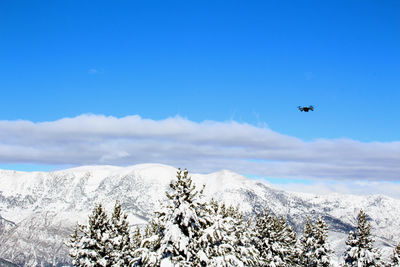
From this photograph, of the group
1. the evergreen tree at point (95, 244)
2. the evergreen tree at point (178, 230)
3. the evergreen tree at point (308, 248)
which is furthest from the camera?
the evergreen tree at point (308, 248)

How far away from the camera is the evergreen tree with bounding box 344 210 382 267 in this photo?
4594 cm

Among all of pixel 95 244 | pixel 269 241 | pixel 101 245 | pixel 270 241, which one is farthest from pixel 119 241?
pixel 270 241

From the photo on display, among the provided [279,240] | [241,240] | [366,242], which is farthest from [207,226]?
[366,242]

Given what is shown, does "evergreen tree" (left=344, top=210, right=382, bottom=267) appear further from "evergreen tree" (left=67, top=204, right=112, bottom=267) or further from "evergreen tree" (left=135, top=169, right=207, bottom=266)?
"evergreen tree" (left=135, top=169, right=207, bottom=266)

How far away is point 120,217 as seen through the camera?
4009cm

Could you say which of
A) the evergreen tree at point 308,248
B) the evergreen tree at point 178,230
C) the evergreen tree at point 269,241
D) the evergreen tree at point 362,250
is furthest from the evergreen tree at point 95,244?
the evergreen tree at point 362,250

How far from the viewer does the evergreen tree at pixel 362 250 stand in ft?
151

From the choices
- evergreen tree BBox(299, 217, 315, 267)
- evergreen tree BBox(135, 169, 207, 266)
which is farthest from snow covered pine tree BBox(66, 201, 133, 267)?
evergreen tree BBox(299, 217, 315, 267)

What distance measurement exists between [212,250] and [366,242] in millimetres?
29763

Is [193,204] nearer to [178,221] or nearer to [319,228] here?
[178,221]

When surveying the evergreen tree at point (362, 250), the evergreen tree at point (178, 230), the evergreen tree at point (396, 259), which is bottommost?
the evergreen tree at point (396, 259)

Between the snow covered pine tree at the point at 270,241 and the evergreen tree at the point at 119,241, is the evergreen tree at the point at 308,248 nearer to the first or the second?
the snow covered pine tree at the point at 270,241

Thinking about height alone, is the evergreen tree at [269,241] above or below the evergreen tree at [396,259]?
above

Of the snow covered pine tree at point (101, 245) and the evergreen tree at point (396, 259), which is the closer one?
the snow covered pine tree at point (101, 245)
